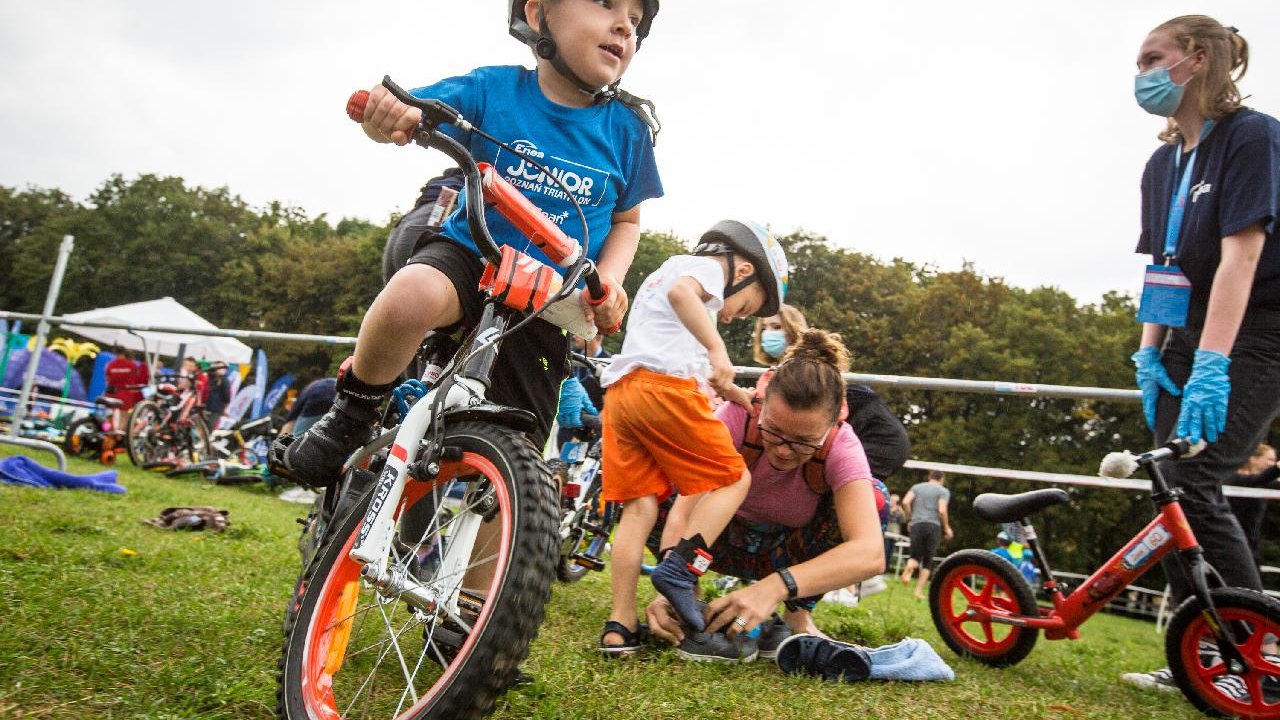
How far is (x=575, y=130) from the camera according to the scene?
2.34 metres

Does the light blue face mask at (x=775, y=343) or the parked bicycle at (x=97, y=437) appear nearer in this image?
the light blue face mask at (x=775, y=343)

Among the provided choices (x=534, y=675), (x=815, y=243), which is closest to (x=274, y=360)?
(x=815, y=243)

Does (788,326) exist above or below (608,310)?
above

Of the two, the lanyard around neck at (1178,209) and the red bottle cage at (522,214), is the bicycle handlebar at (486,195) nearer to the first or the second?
the red bottle cage at (522,214)

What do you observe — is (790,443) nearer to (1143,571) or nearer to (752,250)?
(752,250)

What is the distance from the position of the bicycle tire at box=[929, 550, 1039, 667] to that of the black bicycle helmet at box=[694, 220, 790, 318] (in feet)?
4.15

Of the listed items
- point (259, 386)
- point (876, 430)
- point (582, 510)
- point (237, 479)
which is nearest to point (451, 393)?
point (876, 430)

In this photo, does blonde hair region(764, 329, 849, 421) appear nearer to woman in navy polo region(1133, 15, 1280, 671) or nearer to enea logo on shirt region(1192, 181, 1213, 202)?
woman in navy polo region(1133, 15, 1280, 671)

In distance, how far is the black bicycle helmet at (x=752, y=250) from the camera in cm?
342

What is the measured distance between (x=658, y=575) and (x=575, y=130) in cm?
138

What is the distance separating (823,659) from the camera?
9.02 ft

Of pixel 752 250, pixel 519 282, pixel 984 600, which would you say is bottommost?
pixel 984 600

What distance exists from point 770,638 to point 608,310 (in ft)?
5.73

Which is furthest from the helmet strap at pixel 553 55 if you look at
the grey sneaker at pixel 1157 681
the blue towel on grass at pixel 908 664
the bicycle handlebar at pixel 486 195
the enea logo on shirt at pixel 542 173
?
the grey sneaker at pixel 1157 681
